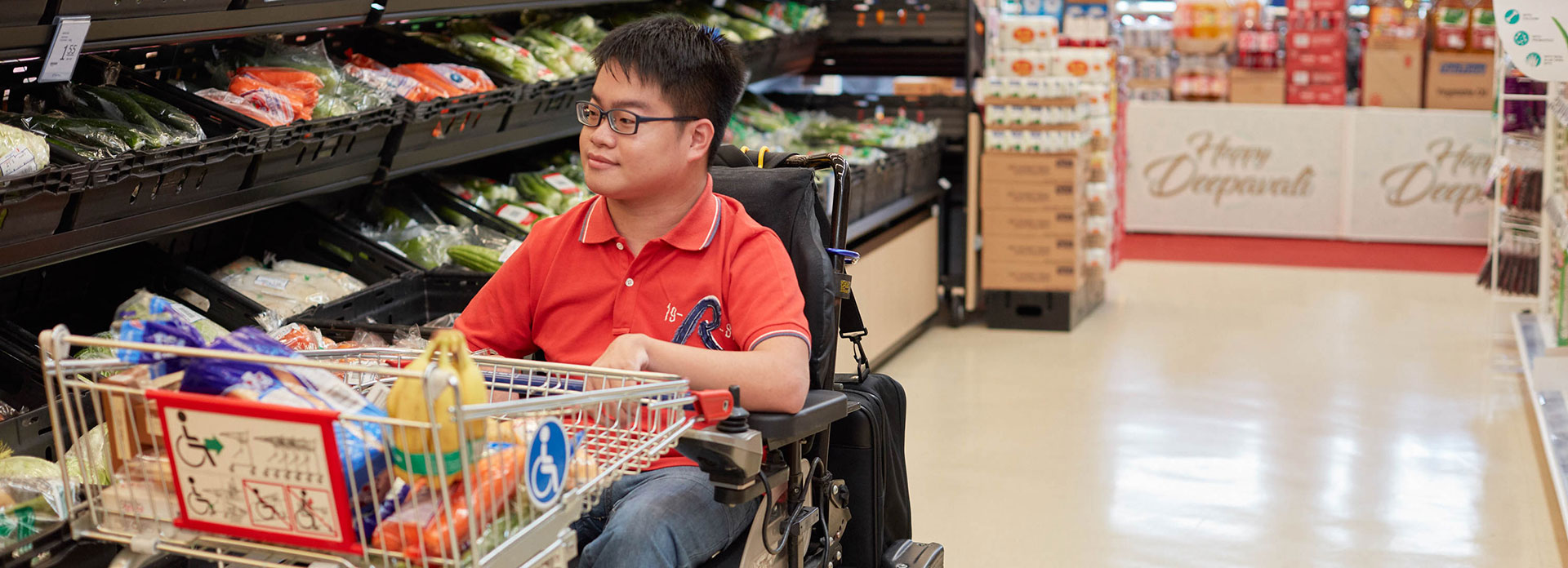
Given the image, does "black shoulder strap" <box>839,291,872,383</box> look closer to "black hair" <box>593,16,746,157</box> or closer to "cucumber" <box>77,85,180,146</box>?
"black hair" <box>593,16,746,157</box>

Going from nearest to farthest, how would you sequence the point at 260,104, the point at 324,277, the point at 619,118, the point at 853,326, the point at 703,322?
the point at 619,118 → the point at 703,322 → the point at 853,326 → the point at 260,104 → the point at 324,277

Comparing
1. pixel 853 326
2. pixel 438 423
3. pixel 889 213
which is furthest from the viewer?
pixel 889 213

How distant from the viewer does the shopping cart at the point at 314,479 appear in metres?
1.43

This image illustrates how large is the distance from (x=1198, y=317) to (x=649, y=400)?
5.44 m

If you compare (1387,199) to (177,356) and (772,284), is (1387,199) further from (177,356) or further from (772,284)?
(177,356)

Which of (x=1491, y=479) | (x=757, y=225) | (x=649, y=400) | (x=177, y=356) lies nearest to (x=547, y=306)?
(x=757, y=225)

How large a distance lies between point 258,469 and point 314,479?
7 cm

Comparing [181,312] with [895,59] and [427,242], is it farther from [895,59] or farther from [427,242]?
[895,59]

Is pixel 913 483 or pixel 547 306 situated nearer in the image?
pixel 547 306

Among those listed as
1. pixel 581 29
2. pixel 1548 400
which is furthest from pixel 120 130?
pixel 1548 400

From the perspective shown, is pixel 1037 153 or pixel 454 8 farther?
pixel 1037 153

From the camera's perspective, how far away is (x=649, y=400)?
69.1 inches

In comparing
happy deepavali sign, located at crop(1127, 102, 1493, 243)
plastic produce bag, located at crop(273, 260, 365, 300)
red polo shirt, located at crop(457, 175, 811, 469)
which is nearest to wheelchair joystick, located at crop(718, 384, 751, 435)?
red polo shirt, located at crop(457, 175, 811, 469)

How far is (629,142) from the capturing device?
82.1 inches
